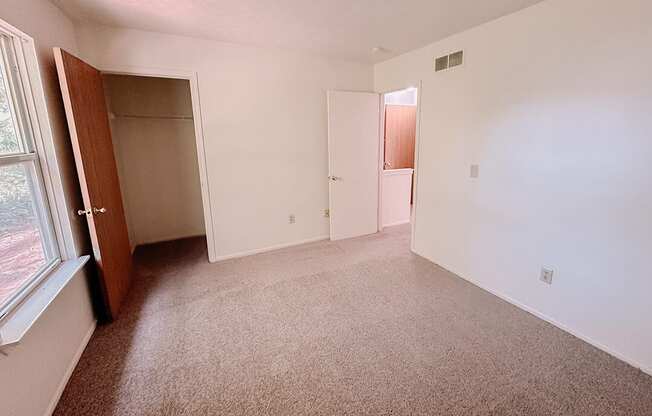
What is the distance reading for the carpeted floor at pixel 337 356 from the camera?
5.24 feet

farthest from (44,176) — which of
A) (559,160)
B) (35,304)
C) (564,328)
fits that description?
(564,328)

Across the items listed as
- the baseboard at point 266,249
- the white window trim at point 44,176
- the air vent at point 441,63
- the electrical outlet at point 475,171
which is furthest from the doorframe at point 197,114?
the electrical outlet at point 475,171

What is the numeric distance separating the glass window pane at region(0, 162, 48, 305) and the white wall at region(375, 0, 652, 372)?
10.8 feet

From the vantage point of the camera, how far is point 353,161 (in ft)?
13.2

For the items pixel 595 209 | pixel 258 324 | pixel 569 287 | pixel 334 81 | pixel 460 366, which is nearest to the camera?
pixel 460 366

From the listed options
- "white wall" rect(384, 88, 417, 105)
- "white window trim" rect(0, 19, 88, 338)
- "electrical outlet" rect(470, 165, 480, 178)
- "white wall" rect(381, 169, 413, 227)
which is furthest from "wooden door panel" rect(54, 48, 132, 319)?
"white wall" rect(384, 88, 417, 105)

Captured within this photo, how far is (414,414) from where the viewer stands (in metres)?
1.53

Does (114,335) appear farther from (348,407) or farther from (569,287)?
(569,287)

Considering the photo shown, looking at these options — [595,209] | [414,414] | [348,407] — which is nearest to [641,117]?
[595,209]

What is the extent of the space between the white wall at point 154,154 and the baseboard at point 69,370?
6.52 ft

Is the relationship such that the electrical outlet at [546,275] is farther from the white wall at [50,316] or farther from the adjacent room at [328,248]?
the white wall at [50,316]

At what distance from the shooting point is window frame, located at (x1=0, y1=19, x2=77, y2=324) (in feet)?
5.62

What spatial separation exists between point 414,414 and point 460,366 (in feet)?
1.64

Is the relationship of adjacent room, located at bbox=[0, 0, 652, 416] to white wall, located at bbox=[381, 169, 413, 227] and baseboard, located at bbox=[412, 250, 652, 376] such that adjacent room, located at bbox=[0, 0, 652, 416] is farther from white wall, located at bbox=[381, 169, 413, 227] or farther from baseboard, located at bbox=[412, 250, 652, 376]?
white wall, located at bbox=[381, 169, 413, 227]
